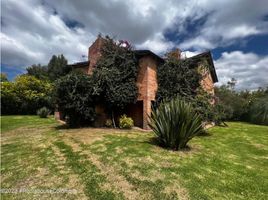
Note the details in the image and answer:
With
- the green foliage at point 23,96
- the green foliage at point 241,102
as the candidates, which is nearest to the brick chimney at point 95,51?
the green foliage at point 23,96

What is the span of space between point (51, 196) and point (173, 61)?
12.5 m

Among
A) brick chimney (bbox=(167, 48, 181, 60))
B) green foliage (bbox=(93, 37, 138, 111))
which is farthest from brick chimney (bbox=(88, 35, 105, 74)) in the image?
brick chimney (bbox=(167, 48, 181, 60))

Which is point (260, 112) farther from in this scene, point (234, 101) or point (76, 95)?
point (76, 95)

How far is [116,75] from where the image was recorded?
1367cm

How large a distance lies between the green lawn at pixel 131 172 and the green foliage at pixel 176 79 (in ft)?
21.3

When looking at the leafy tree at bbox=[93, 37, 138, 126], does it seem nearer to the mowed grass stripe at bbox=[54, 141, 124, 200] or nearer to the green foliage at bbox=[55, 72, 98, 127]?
the green foliage at bbox=[55, 72, 98, 127]

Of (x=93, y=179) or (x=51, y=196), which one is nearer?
(x=51, y=196)

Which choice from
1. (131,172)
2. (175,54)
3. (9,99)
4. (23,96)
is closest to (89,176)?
(131,172)

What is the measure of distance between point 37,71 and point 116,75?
31.0m

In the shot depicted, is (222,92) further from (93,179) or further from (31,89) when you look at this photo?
(31,89)

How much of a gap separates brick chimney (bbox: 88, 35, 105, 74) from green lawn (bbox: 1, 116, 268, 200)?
9.12 m

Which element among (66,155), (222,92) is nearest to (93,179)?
(66,155)

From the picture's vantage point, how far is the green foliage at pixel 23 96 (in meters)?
25.4

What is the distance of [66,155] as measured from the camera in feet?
22.6
